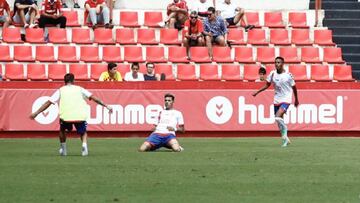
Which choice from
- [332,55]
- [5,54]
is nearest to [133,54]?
[5,54]

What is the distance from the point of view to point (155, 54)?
108 ft

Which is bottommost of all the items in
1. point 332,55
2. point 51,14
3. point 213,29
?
point 332,55

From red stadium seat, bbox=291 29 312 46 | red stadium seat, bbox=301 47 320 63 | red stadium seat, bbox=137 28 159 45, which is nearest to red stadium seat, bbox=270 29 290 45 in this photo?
red stadium seat, bbox=291 29 312 46

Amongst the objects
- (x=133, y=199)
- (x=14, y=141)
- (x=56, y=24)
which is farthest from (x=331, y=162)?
(x=56, y=24)

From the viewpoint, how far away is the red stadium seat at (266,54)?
33.5 m

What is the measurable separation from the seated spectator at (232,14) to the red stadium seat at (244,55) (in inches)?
41.5

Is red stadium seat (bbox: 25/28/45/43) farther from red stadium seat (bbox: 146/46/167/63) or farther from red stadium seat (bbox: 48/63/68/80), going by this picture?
red stadium seat (bbox: 146/46/167/63)

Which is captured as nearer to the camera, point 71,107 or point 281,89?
point 71,107

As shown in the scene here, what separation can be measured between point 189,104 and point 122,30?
5.14 meters

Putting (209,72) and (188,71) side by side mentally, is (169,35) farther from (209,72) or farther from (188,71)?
(209,72)

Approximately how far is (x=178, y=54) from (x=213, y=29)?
123 cm

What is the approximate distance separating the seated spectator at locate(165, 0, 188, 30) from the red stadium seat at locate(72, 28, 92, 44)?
2466mm

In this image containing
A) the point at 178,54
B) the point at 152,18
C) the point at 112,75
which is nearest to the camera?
the point at 112,75

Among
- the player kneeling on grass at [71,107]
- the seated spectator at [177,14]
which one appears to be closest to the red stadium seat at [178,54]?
the seated spectator at [177,14]
